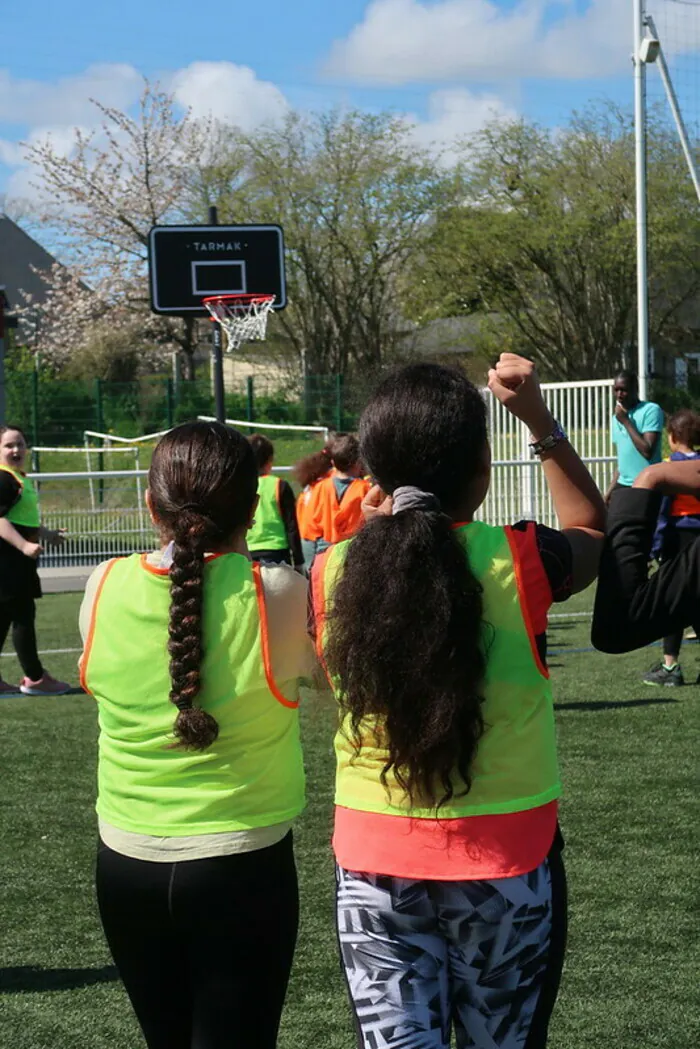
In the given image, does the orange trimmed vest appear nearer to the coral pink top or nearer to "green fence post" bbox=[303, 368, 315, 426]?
the coral pink top

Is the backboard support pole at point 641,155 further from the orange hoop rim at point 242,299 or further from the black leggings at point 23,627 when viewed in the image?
the black leggings at point 23,627

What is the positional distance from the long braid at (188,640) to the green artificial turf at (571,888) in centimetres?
23

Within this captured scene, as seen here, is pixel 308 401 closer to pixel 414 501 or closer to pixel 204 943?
pixel 204 943

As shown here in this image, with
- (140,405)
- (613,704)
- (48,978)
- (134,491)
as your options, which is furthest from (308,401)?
(48,978)

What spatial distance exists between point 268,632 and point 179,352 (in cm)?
4171

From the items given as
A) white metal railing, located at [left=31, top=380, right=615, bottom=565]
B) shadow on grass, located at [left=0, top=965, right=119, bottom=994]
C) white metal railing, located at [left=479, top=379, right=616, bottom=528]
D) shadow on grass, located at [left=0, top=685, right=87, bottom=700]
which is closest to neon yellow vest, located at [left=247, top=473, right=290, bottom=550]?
shadow on grass, located at [left=0, top=685, right=87, bottom=700]

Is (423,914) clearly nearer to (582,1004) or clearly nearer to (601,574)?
(601,574)

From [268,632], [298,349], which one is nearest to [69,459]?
[298,349]

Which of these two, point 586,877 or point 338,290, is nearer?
point 586,877

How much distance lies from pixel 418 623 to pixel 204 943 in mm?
789

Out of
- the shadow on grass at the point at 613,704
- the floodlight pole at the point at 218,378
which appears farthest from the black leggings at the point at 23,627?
the floodlight pole at the point at 218,378

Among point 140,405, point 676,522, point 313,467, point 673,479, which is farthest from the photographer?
point 140,405

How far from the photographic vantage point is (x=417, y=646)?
2.12 meters

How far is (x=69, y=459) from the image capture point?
94.9ft
